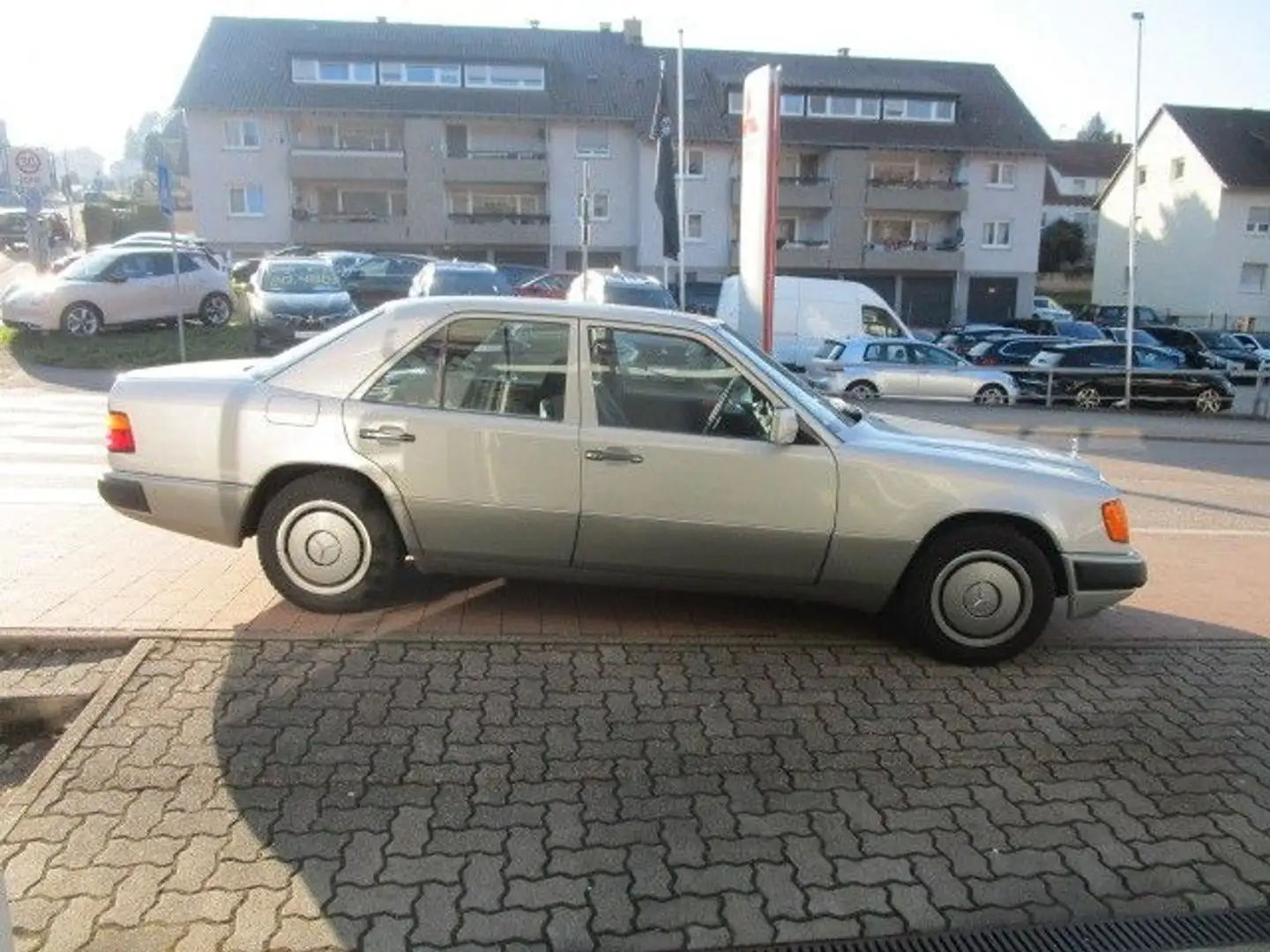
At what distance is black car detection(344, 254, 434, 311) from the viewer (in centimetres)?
2669

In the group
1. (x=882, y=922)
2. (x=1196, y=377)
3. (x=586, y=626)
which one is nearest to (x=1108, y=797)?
(x=882, y=922)

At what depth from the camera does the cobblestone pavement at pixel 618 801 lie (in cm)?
275

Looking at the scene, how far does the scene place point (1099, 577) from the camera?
177 inches

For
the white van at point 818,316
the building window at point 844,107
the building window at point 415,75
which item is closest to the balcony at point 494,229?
the building window at point 415,75

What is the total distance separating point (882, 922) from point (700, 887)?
0.53 m

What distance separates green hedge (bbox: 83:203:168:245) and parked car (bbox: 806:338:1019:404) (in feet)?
131

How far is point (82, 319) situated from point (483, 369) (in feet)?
48.5

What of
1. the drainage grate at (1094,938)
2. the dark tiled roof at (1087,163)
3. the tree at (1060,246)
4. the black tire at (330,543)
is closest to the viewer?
the drainage grate at (1094,938)

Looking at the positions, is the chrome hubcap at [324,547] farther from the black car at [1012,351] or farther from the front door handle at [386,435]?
the black car at [1012,351]

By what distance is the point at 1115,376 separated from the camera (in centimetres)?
1750

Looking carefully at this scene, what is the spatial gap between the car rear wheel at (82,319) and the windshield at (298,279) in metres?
2.72

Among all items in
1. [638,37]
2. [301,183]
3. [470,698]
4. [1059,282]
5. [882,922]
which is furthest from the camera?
[1059,282]

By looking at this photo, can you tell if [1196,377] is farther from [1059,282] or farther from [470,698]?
[1059,282]

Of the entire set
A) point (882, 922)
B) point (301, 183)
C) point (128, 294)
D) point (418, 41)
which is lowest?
point (882, 922)
